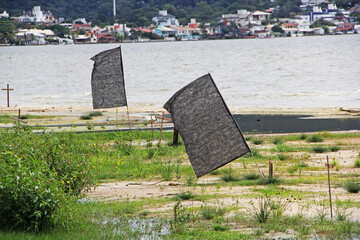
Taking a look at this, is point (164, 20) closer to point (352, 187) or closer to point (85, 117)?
point (85, 117)

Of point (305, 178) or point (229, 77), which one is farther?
point (229, 77)

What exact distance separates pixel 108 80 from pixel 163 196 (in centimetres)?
823

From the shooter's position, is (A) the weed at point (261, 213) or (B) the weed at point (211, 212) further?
(B) the weed at point (211, 212)

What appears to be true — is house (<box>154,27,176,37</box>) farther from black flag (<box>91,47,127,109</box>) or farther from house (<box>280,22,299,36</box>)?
black flag (<box>91,47,127,109</box>)

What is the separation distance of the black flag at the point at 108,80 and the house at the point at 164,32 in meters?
170

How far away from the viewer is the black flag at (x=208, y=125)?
34.9 feet

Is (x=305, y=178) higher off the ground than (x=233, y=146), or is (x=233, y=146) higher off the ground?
(x=233, y=146)

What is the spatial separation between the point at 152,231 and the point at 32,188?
7.07ft

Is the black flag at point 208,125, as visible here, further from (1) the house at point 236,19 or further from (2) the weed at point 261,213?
(1) the house at point 236,19

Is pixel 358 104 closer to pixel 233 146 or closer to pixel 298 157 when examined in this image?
pixel 298 157

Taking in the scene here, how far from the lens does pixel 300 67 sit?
7531 centimetres

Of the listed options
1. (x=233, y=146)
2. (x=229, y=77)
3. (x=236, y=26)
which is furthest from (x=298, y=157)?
(x=236, y=26)

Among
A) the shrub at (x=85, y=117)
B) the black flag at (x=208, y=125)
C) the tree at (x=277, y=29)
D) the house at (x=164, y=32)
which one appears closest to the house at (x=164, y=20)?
the house at (x=164, y=32)

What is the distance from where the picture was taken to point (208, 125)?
34.9ft
